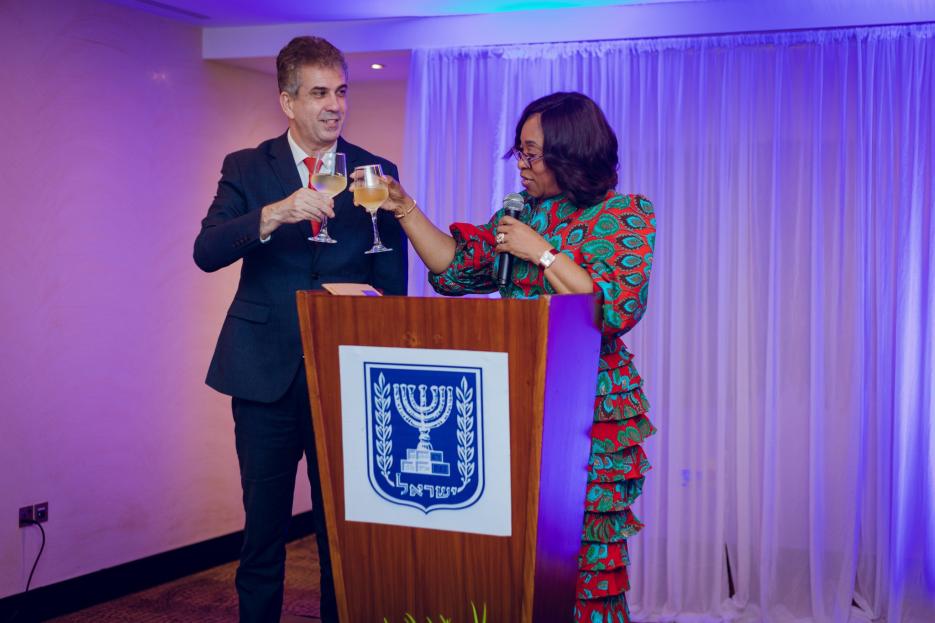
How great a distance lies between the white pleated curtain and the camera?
14.0 ft

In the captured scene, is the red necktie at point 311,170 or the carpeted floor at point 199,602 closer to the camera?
the red necktie at point 311,170

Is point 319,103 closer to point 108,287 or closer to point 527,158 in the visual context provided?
point 527,158

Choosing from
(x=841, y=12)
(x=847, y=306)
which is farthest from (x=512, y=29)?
(x=847, y=306)

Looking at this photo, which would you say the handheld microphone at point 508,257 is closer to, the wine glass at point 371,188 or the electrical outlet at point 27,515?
the wine glass at point 371,188

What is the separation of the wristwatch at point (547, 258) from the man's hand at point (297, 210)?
0.56 metres

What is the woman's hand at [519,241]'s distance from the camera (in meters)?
2.28

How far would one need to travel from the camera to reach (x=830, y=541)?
441 centimetres

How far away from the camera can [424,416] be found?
6.31 feet

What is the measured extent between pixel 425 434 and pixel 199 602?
3.05 metres

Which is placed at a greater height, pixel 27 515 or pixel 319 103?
pixel 319 103

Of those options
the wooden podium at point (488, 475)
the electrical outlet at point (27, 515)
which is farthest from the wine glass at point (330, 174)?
the electrical outlet at point (27, 515)

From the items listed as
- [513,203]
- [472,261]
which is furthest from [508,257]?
[472,261]

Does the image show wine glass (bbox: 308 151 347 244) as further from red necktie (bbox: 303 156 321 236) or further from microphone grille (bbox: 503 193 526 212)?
microphone grille (bbox: 503 193 526 212)

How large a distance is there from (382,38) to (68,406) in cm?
241
